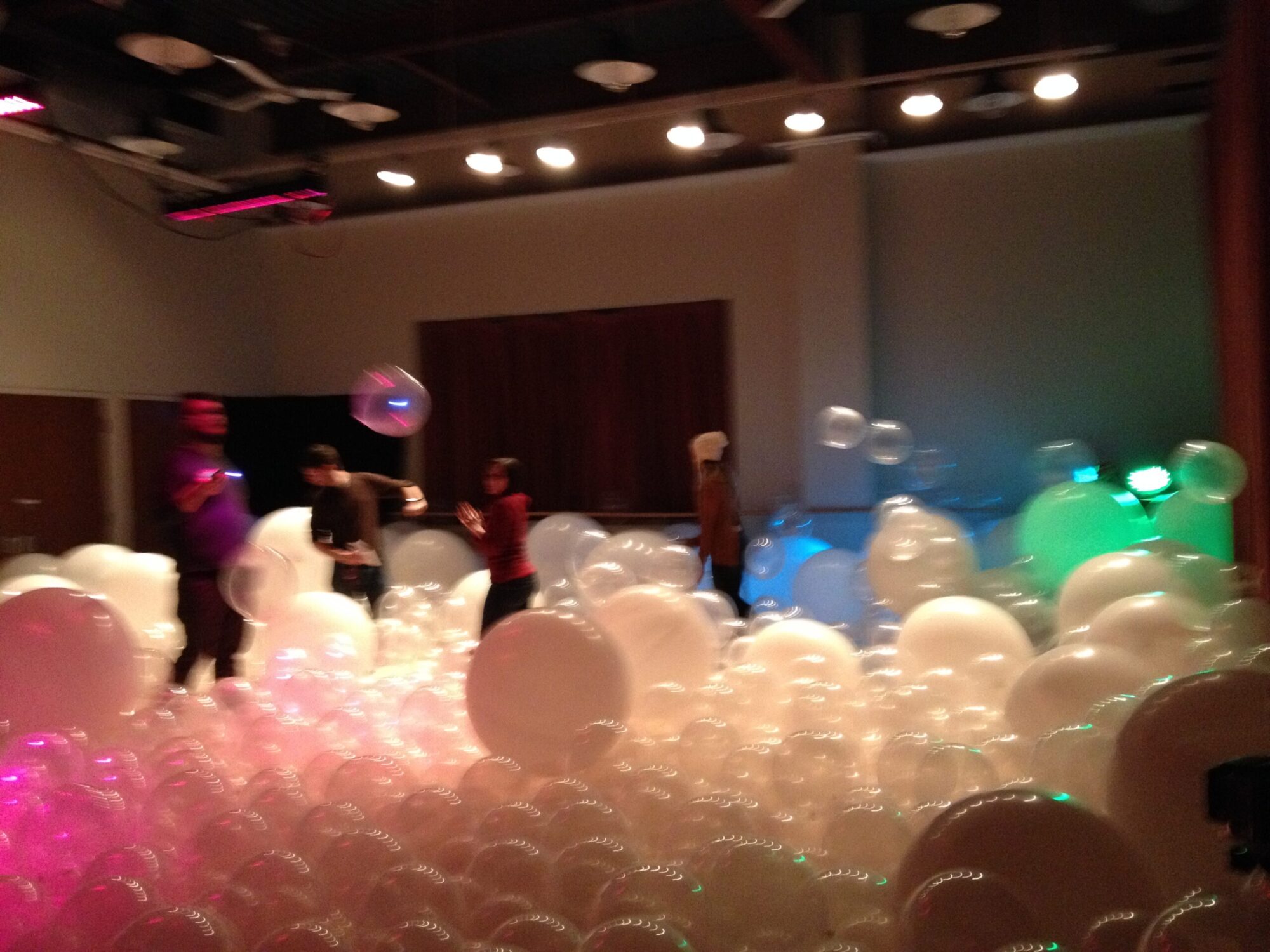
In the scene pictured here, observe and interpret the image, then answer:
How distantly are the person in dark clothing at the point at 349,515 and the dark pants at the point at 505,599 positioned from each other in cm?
54

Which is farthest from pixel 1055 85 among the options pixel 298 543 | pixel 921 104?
pixel 298 543

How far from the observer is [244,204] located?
6.29 meters

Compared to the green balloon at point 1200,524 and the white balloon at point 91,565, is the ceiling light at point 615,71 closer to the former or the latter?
the green balloon at point 1200,524

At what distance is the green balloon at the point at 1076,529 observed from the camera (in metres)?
4.64

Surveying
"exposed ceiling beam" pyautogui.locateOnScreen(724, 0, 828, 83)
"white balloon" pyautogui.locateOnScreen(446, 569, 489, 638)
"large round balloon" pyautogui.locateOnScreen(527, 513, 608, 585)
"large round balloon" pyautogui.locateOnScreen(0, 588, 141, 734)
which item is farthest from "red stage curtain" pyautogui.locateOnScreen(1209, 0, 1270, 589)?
"large round balloon" pyautogui.locateOnScreen(0, 588, 141, 734)

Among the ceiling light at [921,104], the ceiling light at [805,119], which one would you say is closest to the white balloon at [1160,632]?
the ceiling light at [921,104]

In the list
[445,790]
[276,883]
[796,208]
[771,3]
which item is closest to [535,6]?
[771,3]

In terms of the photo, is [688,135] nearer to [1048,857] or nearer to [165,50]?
[165,50]

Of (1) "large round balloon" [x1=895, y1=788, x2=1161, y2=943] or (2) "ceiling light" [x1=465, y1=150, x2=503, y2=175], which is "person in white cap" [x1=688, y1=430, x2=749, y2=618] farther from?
(1) "large round balloon" [x1=895, y1=788, x2=1161, y2=943]

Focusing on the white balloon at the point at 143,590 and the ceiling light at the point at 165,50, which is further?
the white balloon at the point at 143,590

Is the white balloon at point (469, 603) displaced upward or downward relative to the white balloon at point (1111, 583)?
downward

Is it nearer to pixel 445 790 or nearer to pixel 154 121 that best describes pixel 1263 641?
pixel 445 790

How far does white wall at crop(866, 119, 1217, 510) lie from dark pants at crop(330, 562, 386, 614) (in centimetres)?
356

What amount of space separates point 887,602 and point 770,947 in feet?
9.93
